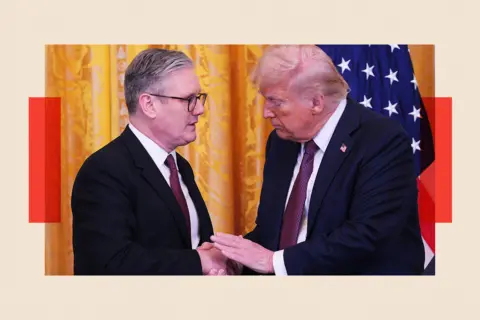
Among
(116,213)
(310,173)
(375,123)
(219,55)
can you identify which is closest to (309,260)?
(310,173)

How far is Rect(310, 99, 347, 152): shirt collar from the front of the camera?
123 inches

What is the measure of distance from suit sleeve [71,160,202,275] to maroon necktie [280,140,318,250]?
0.42 m

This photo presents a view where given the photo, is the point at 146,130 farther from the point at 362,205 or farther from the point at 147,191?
the point at 362,205

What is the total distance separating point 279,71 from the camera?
121 inches

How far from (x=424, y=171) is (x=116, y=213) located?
4.81ft

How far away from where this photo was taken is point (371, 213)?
2980 mm

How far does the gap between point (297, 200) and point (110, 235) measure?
0.83m

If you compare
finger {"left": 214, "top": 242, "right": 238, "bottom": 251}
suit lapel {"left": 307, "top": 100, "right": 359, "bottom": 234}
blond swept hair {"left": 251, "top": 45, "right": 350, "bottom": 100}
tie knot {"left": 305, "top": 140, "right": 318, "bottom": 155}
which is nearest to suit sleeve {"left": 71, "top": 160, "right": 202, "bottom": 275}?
finger {"left": 214, "top": 242, "right": 238, "bottom": 251}

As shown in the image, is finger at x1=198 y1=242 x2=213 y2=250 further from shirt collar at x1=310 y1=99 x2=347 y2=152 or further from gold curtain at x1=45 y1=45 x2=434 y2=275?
shirt collar at x1=310 y1=99 x2=347 y2=152

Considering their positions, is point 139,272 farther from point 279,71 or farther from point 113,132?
point 279,71

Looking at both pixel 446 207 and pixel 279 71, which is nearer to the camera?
pixel 279 71

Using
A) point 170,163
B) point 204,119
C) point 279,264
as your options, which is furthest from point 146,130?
point 279,264

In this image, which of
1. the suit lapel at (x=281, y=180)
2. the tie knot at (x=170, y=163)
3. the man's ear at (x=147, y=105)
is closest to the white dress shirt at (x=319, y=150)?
the suit lapel at (x=281, y=180)

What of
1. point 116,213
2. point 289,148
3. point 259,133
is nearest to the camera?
point 116,213
